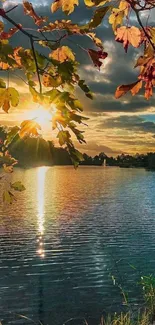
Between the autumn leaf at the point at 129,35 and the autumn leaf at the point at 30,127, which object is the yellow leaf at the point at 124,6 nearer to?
the autumn leaf at the point at 129,35

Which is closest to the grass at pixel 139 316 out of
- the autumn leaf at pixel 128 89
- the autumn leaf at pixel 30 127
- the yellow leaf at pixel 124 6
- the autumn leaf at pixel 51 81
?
the autumn leaf at pixel 51 81

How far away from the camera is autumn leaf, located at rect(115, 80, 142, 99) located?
2.40 meters

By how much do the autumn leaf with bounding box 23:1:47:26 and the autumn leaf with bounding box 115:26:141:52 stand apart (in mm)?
702

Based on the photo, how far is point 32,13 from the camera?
3053 mm

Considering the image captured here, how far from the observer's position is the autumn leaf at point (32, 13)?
9.78ft

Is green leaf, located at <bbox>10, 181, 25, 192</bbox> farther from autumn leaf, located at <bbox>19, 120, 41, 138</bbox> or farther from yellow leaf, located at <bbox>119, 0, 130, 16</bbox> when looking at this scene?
yellow leaf, located at <bbox>119, 0, 130, 16</bbox>

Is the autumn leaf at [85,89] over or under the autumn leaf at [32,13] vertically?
under

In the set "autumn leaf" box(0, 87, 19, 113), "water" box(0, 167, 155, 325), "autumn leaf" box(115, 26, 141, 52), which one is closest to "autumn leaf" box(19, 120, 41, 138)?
"autumn leaf" box(0, 87, 19, 113)

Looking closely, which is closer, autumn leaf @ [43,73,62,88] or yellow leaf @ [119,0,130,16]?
yellow leaf @ [119,0,130,16]

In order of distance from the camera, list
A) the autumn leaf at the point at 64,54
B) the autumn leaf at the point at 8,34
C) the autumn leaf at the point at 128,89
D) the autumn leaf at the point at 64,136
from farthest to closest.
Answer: the autumn leaf at the point at 64,54, the autumn leaf at the point at 8,34, the autumn leaf at the point at 64,136, the autumn leaf at the point at 128,89

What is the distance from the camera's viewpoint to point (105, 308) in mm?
28812

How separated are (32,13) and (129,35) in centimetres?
82

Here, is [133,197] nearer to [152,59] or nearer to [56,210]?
[56,210]

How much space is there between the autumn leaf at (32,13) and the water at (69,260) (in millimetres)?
22731
